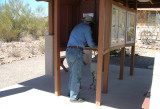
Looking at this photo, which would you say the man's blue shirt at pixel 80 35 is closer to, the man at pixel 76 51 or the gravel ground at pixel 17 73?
the man at pixel 76 51

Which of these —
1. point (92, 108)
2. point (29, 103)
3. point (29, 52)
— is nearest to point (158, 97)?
point (92, 108)

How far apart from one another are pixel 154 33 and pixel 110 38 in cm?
1401

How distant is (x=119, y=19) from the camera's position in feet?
18.1

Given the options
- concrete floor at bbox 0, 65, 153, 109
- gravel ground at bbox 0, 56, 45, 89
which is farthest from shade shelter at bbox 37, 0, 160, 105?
gravel ground at bbox 0, 56, 45, 89

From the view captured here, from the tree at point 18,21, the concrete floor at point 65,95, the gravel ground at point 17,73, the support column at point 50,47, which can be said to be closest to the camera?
the concrete floor at point 65,95

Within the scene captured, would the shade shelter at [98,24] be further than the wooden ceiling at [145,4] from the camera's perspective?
No

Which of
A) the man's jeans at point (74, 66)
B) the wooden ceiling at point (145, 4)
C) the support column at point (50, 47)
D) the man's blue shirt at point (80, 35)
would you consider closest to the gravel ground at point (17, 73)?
the support column at point (50, 47)

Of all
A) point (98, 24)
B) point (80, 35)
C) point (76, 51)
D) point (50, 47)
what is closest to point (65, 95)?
point (76, 51)

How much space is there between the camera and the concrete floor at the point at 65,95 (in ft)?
14.2

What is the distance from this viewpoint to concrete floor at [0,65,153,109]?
4.34 metres

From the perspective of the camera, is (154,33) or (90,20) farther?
(154,33)

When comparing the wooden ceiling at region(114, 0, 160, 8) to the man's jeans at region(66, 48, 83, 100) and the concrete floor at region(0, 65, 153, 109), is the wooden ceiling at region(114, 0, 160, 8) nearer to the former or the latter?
the concrete floor at region(0, 65, 153, 109)

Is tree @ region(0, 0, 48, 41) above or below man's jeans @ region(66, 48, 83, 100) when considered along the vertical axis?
above

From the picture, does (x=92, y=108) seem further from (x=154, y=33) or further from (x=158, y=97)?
(x=154, y=33)
